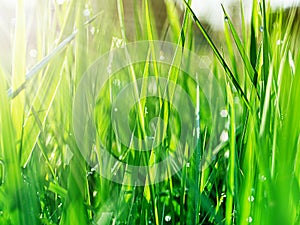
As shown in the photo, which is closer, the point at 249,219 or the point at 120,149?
the point at 249,219

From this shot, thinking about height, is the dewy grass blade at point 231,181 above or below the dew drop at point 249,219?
above

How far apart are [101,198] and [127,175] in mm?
21

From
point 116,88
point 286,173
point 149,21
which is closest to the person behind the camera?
point 286,173

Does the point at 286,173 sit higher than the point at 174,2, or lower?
lower

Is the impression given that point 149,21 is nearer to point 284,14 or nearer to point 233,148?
point 233,148

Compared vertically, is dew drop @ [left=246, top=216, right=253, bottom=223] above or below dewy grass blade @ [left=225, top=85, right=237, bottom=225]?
below

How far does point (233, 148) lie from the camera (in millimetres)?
274

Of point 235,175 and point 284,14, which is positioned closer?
point 235,175

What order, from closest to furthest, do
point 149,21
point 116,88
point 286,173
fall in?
point 286,173 < point 149,21 < point 116,88

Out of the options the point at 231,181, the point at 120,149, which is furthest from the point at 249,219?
the point at 120,149

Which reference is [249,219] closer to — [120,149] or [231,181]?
[231,181]

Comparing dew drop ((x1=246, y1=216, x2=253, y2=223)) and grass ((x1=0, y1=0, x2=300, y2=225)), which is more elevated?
grass ((x1=0, y1=0, x2=300, y2=225))

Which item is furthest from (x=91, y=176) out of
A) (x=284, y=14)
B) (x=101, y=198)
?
(x=284, y=14)

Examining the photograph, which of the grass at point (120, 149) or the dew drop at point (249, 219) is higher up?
the grass at point (120, 149)
